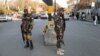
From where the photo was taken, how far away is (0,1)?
96000 millimetres

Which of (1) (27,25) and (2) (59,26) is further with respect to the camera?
(1) (27,25)

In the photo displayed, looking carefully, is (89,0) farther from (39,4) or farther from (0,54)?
(0,54)

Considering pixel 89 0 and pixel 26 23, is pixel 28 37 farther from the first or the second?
pixel 89 0

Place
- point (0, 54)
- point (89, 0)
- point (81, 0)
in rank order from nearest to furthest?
point (0, 54) < point (89, 0) < point (81, 0)

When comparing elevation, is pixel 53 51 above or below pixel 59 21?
below

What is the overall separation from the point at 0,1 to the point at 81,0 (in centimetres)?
2480

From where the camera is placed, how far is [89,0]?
91.5 m

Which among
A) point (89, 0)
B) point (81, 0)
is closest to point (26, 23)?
point (89, 0)

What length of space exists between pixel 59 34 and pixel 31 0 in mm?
121456

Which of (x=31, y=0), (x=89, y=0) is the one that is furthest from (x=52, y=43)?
(x=31, y=0)

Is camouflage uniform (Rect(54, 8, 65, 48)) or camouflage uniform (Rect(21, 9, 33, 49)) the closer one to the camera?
camouflage uniform (Rect(54, 8, 65, 48))

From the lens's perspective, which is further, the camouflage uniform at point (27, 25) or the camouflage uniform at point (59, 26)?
the camouflage uniform at point (27, 25)

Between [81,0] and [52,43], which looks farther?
[81,0]

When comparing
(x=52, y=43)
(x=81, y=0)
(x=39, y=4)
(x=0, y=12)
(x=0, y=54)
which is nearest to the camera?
(x=0, y=54)
